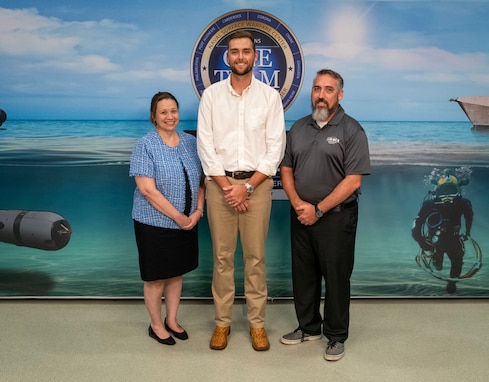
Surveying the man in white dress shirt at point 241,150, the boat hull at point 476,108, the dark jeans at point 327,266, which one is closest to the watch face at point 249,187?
the man in white dress shirt at point 241,150

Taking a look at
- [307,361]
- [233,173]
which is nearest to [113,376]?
[307,361]

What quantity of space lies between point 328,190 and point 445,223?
4.68 feet

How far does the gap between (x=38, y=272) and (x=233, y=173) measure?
1.91 m

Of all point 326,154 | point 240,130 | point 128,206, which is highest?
point 240,130

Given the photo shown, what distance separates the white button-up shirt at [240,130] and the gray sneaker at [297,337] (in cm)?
104

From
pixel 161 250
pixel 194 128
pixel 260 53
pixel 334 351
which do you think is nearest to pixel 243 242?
pixel 161 250

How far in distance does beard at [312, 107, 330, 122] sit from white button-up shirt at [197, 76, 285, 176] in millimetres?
210

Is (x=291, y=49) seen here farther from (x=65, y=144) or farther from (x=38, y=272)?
(x=38, y=272)

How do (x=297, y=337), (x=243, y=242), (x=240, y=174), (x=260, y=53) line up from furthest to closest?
1. (x=260, y=53)
2. (x=297, y=337)
3. (x=243, y=242)
4. (x=240, y=174)

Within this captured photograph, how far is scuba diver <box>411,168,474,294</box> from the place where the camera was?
3.99m

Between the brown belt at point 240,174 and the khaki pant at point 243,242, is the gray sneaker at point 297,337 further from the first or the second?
the brown belt at point 240,174

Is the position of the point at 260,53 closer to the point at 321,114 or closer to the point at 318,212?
the point at 321,114

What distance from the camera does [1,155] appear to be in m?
3.97

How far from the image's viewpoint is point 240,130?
3080 millimetres
